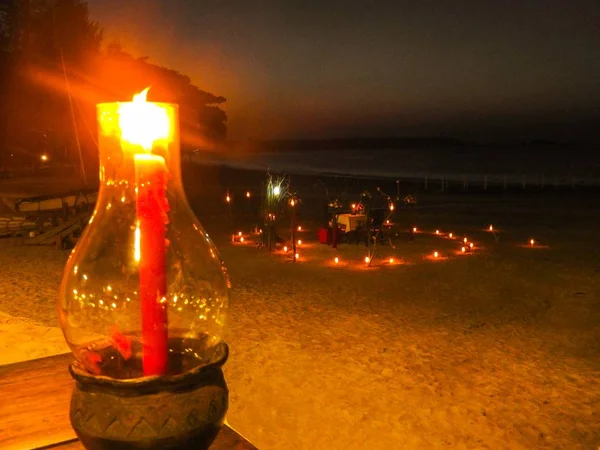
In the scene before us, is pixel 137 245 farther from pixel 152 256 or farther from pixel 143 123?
pixel 143 123

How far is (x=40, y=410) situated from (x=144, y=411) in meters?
0.70

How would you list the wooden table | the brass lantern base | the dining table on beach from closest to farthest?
1. the brass lantern base
2. the wooden table
3. the dining table on beach

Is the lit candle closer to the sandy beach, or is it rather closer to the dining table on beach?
the sandy beach

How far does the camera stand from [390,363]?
17.3 feet

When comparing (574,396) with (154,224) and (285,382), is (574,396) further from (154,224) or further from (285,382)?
(154,224)

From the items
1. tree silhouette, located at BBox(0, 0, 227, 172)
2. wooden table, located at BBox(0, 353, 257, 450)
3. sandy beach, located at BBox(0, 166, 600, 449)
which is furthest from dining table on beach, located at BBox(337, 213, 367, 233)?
wooden table, located at BBox(0, 353, 257, 450)

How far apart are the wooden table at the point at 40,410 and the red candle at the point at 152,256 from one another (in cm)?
37

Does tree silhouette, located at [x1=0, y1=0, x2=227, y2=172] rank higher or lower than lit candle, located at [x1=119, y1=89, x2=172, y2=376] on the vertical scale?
higher

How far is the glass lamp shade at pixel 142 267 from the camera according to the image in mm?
880

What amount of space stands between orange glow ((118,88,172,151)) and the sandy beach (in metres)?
3.17

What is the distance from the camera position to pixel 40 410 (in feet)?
4.64

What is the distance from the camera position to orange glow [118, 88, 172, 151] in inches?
36.8

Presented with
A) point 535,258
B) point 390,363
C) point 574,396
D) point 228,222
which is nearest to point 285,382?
point 390,363

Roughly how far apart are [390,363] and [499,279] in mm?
4224
